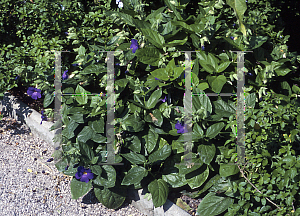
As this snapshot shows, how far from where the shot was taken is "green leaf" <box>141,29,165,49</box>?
7.44 ft

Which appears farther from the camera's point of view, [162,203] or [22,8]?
[22,8]

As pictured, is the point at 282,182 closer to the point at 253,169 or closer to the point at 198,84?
the point at 253,169

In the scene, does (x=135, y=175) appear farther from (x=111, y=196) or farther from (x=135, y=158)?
(x=111, y=196)

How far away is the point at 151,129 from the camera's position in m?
2.35

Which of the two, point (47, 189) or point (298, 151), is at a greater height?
point (298, 151)

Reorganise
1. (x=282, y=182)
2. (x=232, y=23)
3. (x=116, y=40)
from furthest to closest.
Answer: (x=232, y=23)
(x=116, y=40)
(x=282, y=182)

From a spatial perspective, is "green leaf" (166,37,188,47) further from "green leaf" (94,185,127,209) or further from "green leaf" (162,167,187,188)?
"green leaf" (94,185,127,209)

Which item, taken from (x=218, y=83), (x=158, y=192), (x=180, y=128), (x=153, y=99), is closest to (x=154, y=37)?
(x=153, y=99)

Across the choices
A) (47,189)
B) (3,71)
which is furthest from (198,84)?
(3,71)

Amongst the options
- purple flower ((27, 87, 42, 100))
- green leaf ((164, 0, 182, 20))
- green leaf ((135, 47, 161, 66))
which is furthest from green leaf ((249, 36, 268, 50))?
purple flower ((27, 87, 42, 100))

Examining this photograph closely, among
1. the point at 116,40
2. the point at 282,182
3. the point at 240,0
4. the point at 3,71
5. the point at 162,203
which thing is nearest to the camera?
the point at 240,0

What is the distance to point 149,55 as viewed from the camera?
2295 millimetres

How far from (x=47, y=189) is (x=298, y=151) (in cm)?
220

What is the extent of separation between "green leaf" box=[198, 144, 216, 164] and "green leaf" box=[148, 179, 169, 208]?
408 mm
